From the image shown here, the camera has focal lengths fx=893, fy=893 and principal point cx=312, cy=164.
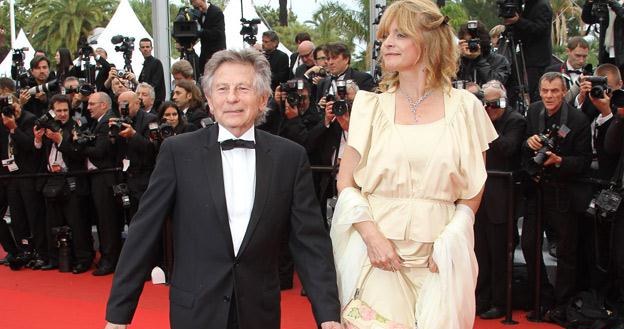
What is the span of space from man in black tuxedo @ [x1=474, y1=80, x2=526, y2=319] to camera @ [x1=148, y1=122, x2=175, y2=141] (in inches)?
110

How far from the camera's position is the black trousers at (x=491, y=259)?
648 centimetres

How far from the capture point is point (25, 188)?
29.2 ft

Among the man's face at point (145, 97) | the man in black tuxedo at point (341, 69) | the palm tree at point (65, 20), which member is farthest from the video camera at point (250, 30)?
the palm tree at point (65, 20)

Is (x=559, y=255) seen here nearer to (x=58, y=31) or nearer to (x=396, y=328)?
(x=396, y=328)

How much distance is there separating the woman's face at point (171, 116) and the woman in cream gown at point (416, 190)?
4821 mm

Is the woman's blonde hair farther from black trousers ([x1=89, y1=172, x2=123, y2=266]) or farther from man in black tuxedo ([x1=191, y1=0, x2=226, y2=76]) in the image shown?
man in black tuxedo ([x1=191, y1=0, x2=226, y2=76])

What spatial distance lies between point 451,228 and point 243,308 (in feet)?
2.54

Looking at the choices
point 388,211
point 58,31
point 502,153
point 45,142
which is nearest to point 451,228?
point 388,211

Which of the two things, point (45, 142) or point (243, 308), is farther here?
point (45, 142)

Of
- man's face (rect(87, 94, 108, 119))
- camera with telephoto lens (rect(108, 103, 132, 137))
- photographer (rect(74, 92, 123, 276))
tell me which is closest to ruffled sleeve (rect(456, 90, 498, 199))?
camera with telephoto lens (rect(108, 103, 132, 137))

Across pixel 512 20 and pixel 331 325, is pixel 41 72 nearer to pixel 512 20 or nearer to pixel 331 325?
pixel 512 20

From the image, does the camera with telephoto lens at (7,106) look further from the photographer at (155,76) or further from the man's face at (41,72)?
the photographer at (155,76)

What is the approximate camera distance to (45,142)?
346 inches

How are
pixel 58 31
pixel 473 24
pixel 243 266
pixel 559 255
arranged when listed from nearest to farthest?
pixel 243 266, pixel 559 255, pixel 473 24, pixel 58 31
